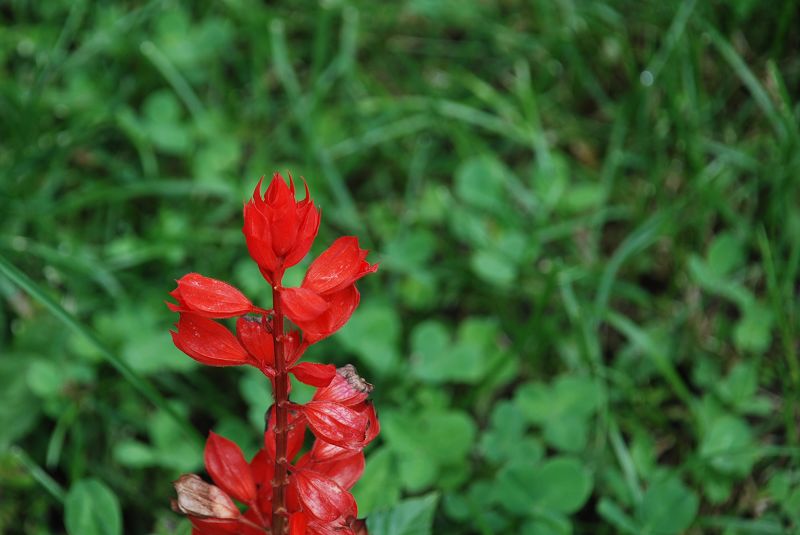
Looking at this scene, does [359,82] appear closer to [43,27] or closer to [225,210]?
[225,210]

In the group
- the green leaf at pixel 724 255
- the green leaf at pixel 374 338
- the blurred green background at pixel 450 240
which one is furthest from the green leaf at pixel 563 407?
the green leaf at pixel 724 255

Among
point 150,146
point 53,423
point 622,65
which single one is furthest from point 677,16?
point 53,423

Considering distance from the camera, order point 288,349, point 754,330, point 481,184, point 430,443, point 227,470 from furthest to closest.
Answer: point 481,184 < point 754,330 < point 430,443 < point 227,470 < point 288,349

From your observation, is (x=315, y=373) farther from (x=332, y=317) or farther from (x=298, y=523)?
(x=298, y=523)

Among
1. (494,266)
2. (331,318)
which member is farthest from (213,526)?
(494,266)

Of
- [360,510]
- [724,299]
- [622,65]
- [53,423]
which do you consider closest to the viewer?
[360,510]

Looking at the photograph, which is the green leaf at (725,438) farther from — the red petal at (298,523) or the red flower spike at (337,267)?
the red flower spike at (337,267)
